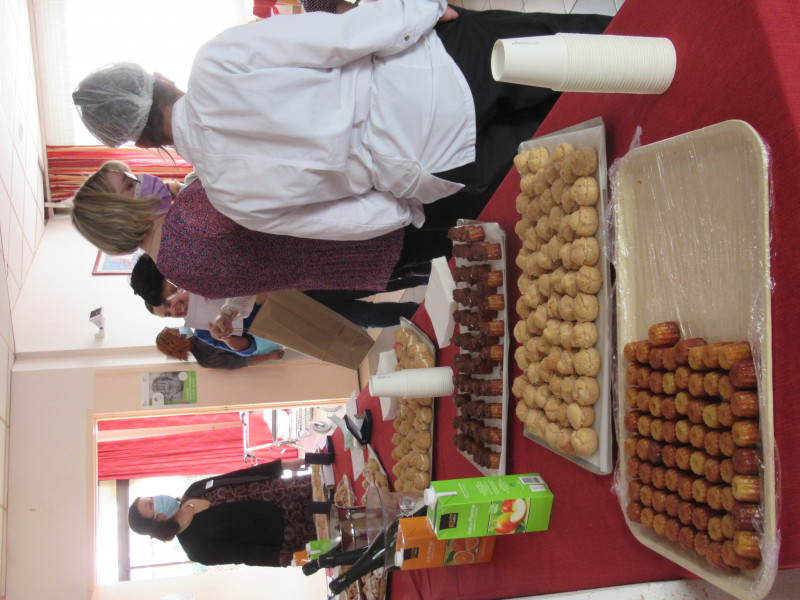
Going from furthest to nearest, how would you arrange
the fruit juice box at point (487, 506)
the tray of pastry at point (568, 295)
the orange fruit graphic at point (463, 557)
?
the orange fruit graphic at point (463, 557) < the fruit juice box at point (487, 506) < the tray of pastry at point (568, 295)

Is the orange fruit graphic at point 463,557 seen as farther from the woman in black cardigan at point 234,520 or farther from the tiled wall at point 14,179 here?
the tiled wall at point 14,179

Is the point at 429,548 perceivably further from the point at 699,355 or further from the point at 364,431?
the point at 364,431

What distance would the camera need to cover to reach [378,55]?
1.39 metres

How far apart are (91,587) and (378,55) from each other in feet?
13.4

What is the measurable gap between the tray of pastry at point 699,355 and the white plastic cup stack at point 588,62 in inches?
4.6

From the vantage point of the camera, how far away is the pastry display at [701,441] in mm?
767

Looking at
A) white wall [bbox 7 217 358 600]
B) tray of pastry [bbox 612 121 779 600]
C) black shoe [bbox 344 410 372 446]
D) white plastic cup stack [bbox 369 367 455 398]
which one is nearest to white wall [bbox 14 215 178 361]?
white wall [bbox 7 217 358 600]

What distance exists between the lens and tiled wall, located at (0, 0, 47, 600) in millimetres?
4027

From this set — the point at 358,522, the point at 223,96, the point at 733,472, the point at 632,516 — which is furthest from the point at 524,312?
the point at 358,522

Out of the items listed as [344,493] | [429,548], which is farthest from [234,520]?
[429,548]

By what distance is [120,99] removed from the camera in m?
1.55

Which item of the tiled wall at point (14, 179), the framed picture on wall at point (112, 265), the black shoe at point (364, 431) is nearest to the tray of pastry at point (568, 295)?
the black shoe at point (364, 431)

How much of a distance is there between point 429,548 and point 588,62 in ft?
3.95

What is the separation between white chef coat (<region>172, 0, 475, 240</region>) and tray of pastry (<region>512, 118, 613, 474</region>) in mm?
257
